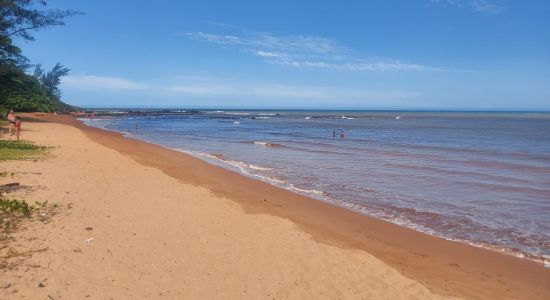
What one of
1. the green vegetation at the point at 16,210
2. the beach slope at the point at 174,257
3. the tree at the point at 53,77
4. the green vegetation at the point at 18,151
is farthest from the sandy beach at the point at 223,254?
the tree at the point at 53,77

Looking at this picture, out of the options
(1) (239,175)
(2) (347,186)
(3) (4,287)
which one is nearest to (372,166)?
(2) (347,186)

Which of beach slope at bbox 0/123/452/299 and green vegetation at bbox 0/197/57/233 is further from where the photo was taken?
green vegetation at bbox 0/197/57/233

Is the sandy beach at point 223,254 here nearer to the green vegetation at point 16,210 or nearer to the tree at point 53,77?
the green vegetation at point 16,210

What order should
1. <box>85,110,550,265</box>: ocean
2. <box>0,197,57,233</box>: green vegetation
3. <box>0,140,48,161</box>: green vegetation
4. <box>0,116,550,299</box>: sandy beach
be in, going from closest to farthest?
1. <box>0,116,550,299</box>: sandy beach
2. <box>0,197,57,233</box>: green vegetation
3. <box>85,110,550,265</box>: ocean
4. <box>0,140,48,161</box>: green vegetation

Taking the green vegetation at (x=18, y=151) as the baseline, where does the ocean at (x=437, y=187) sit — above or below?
below

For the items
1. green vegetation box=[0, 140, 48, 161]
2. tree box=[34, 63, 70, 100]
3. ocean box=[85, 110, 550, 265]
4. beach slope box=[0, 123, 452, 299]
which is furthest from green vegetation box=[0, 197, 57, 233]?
tree box=[34, 63, 70, 100]

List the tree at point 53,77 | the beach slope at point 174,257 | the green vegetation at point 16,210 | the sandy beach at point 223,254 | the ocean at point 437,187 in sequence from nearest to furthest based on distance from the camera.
→ 1. the beach slope at point 174,257
2. the sandy beach at point 223,254
3. the green vegetation at point 16,210
4. the ocean at point 437,187
5. the tree at point 53,77

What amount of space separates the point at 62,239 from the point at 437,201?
9.99 m

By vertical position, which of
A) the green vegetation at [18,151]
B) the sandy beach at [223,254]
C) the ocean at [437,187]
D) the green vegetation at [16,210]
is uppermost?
the green vegetation at [18,151]

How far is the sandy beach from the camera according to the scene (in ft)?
17.2

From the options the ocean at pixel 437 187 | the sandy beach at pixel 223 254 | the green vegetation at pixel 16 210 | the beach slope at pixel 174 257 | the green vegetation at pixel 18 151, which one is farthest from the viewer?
the green vegetation at pixel 18 151

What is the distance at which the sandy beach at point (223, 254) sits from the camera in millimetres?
5246

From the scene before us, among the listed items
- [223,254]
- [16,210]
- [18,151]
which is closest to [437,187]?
[223,254]

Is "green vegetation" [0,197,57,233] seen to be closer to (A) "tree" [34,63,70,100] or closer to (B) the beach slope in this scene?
(B) the beach slope
